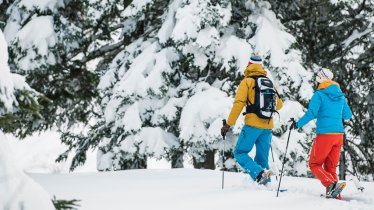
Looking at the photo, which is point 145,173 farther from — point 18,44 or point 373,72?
point 373,72

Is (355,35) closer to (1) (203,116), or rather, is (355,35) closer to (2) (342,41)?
(2) (342,41)

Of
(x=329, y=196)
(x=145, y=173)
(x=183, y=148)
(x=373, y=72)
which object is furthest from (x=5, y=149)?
(x=373, y=72)

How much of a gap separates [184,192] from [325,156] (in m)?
1.89

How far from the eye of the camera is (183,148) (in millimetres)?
10734

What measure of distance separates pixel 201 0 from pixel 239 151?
3.99 meters

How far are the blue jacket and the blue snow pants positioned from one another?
581mm

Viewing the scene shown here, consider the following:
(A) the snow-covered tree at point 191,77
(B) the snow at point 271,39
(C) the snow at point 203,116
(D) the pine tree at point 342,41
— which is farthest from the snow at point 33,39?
(D) the pine tree at point 342,41

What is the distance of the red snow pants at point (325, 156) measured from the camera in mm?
6324

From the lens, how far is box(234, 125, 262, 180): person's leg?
6.68 m

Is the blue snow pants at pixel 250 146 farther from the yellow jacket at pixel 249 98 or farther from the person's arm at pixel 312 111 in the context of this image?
the person's arm at pixel 312 111

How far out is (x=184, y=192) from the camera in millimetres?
6453

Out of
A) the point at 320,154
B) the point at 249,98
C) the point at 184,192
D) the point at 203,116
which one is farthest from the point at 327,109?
the point at 203,116

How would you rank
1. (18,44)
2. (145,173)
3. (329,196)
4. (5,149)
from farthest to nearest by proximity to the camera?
(18,44)
(145,173)
(329,196)
(5,149)

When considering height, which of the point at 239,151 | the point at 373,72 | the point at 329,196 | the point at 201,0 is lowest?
the point at 329,196
